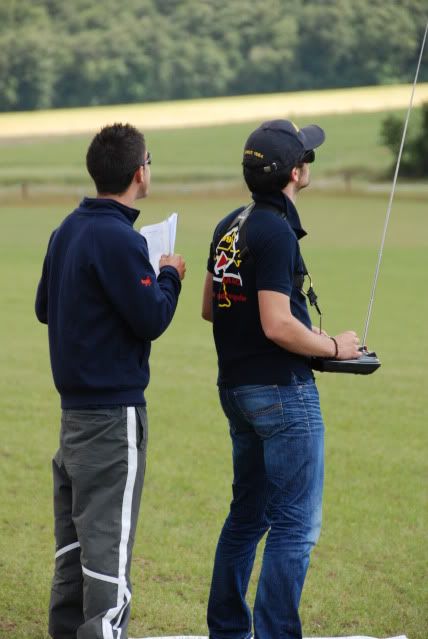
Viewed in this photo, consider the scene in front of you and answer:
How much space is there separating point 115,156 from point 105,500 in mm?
1106

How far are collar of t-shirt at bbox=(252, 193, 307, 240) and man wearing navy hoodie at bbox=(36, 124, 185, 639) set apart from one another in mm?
404

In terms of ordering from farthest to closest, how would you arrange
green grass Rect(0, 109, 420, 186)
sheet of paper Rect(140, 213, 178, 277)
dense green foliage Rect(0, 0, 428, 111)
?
dense green foliage Rect(0, 0, 428, 111) < green grass Rect(0, 109, 420, 186) < sheet of paper Rect(140, 213, 178, 277)

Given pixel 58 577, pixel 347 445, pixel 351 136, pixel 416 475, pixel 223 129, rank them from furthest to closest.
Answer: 1. pixel 223 129
2. pixel 351 136
3. pixel 347 445
4. pixel 416 475
5. pixel 58 577

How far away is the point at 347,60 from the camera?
76125mm

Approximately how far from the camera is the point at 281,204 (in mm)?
3639

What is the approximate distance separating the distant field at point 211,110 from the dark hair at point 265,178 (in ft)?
209

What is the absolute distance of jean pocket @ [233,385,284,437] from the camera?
11.9 feet

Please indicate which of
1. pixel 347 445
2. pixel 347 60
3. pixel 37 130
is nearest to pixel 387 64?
pixel 347 60

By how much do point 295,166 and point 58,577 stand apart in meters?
1.66

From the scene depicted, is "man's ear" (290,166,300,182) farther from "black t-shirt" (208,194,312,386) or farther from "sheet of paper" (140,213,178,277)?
"sheet of paper" (140,213,178,277)

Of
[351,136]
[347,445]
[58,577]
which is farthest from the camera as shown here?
[351,136]

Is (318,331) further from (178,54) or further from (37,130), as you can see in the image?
(178,54)

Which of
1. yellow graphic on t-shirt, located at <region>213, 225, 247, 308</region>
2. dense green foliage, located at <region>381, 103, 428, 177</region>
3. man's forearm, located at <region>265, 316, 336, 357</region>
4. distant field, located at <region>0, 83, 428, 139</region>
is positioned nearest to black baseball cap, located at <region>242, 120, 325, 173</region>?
yellow graphic on t-shirt, located at <region>213, 225, 247, 308</region>

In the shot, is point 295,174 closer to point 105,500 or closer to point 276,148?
point 276,148
